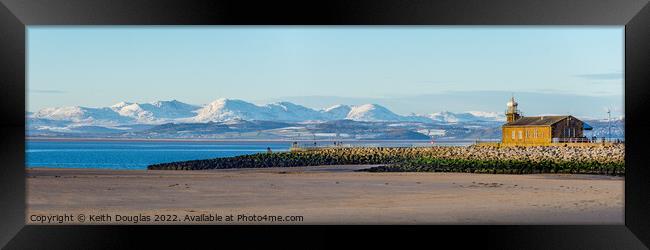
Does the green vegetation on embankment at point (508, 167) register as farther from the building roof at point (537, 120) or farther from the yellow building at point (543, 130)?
the building roof at point (537, 120)

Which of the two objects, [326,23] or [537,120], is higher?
[326,23]

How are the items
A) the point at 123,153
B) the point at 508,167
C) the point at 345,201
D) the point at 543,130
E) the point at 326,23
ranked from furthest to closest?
the point at 123,153 < the point at 543,130 < the point at 508,167 < the point at 345,201 < the point at 326,23

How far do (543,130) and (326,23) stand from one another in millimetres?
30005

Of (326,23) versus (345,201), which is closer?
(326,23)

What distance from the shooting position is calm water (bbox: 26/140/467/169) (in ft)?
168

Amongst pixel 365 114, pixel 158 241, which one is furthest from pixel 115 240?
pixel 365 114

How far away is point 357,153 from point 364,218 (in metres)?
19.9

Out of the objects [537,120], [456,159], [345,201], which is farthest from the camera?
[537,120]

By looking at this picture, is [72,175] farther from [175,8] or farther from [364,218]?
[175,8]

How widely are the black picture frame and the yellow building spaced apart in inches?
1125

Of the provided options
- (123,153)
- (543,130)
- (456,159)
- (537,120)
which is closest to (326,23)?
(456,159)

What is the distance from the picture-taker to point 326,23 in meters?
7.22

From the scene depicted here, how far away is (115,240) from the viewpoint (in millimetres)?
7527

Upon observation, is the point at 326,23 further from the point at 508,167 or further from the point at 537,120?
the point at 537,120
